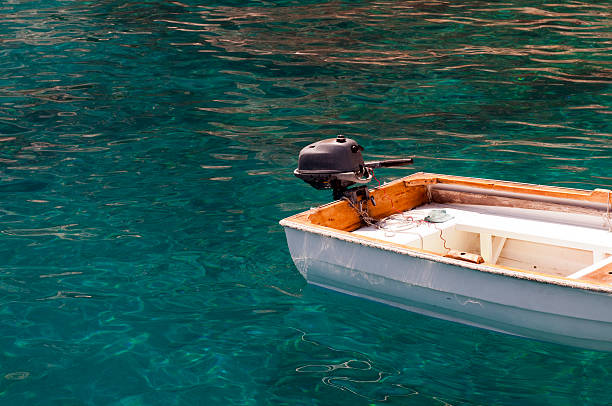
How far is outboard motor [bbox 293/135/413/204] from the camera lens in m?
7.85

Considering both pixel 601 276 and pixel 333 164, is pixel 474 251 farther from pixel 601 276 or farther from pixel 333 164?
pixel 601 276

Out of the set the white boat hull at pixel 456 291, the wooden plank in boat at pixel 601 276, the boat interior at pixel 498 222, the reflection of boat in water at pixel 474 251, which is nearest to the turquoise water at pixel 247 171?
the white boat hull at pixel 456 291

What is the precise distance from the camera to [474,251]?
8266 mm

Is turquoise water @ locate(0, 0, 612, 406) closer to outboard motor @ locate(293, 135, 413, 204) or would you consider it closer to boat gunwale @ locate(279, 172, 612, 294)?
boat gunwale @ locate(279, 172, 612, 294)

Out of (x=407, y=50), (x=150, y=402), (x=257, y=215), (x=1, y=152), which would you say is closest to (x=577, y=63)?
(x=407, y=50)

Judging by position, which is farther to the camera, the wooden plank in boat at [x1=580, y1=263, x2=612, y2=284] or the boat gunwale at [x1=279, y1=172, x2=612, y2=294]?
the wooden plank in boat at [x1=580, y1=263, x2=612, y2=284]

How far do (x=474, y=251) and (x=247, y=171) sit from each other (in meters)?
4.42

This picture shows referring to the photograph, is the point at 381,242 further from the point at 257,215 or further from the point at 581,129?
the point at 581,129

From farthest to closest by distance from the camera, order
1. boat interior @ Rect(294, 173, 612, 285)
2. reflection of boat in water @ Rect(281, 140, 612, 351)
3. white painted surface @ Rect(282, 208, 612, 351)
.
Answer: boat interior @ Rect(294, 173, 612, 285), reflection of boat in water @ Rect(281, 140, 612, 351), white painted surface @ Rect(282, 208, 612, 351)

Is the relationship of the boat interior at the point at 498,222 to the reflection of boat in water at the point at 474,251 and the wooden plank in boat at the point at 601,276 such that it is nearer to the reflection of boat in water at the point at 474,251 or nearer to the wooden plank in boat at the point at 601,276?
the reflection of boat in water at the point at 474,251

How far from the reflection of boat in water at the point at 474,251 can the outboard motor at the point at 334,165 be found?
0.14 meters

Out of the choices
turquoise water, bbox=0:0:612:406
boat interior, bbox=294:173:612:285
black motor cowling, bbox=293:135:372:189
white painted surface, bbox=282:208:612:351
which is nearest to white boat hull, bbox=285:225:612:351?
white painted surface, bbox=282:208:612:351

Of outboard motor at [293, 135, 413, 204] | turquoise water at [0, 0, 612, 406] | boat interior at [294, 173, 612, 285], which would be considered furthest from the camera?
outboard motor at [293, 135, 413, 204]

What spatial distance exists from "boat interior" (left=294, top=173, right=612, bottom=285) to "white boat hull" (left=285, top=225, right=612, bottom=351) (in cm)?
44
